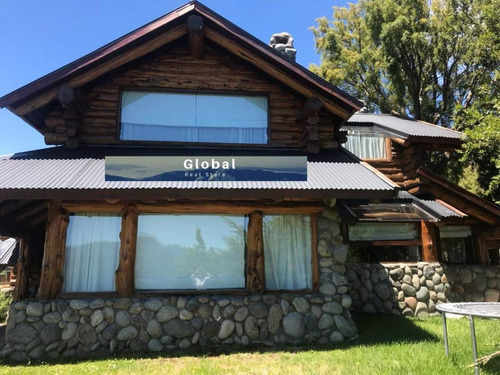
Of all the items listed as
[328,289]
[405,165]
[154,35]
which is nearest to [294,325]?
[328,289]

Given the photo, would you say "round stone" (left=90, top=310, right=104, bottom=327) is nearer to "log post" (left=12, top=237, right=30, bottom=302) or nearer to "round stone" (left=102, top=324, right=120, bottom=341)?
"round stone" (left=102, top=324, right=120, bottom=341)

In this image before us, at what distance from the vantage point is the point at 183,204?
7453 millimetres

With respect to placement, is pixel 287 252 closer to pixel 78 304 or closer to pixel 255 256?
pixel 255 256

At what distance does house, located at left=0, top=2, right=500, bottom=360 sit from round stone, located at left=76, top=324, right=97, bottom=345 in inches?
0.7

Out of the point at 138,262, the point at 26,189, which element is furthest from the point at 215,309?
the point at 26,189

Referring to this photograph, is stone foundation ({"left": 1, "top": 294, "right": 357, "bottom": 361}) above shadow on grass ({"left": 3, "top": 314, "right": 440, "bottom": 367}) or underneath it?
above

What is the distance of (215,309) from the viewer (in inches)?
276

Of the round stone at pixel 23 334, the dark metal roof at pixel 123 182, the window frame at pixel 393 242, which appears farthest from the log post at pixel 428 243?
the round stone at pixel 23 334

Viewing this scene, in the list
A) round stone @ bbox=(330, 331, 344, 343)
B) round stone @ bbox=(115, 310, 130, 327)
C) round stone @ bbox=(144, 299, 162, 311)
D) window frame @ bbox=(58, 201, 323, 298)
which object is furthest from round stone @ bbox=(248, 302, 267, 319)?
round stone @ bbox=(115, 310, 130, 327)

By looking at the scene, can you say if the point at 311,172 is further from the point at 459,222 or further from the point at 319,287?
the point at 459,222

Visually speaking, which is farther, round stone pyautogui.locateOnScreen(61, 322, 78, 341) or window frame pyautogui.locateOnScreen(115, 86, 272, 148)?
window frame pyautogui.locateOnScreen(115, 86, 272, 148)

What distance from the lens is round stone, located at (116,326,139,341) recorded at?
22.0 ft

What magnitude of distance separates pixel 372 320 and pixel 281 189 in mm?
4681

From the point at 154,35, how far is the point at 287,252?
595cm
